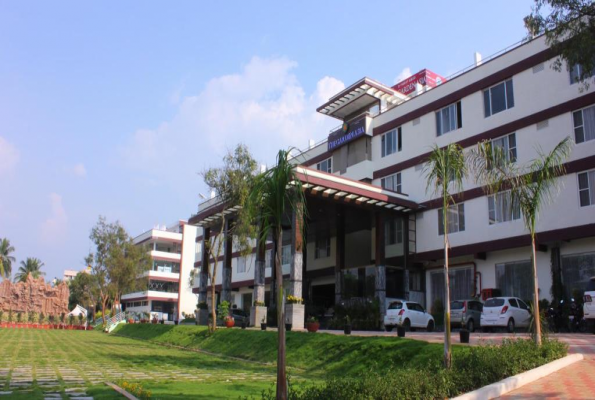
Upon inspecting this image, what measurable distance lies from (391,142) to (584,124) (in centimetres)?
1327

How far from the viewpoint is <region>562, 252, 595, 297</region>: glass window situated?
80.2ft

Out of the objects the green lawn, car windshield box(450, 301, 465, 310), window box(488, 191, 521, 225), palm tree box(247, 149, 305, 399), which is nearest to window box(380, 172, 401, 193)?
window box(488, 191, 521, 225)

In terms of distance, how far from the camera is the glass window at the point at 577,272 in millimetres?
24459

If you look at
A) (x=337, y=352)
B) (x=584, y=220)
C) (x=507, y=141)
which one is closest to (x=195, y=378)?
(x=337, y=352)

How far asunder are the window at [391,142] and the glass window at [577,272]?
1349cm

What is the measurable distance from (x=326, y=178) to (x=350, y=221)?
957 centimetres

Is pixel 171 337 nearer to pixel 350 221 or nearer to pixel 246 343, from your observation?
pixel 246 343

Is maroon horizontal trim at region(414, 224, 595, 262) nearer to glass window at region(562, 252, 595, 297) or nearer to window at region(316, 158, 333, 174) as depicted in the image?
glass window at region(562, 252, 595, 297)

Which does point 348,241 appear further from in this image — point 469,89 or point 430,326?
point 469,89

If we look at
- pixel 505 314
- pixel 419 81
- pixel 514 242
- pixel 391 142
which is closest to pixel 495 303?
pixel 505 314

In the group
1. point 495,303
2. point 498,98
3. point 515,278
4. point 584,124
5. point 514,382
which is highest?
point 498,98

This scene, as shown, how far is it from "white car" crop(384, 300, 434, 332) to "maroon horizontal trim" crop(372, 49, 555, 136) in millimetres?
13164

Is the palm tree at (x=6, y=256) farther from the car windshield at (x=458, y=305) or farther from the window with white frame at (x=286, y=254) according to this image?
the car windshield at (x=458, y=305)

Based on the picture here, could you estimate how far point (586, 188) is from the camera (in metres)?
24.6
